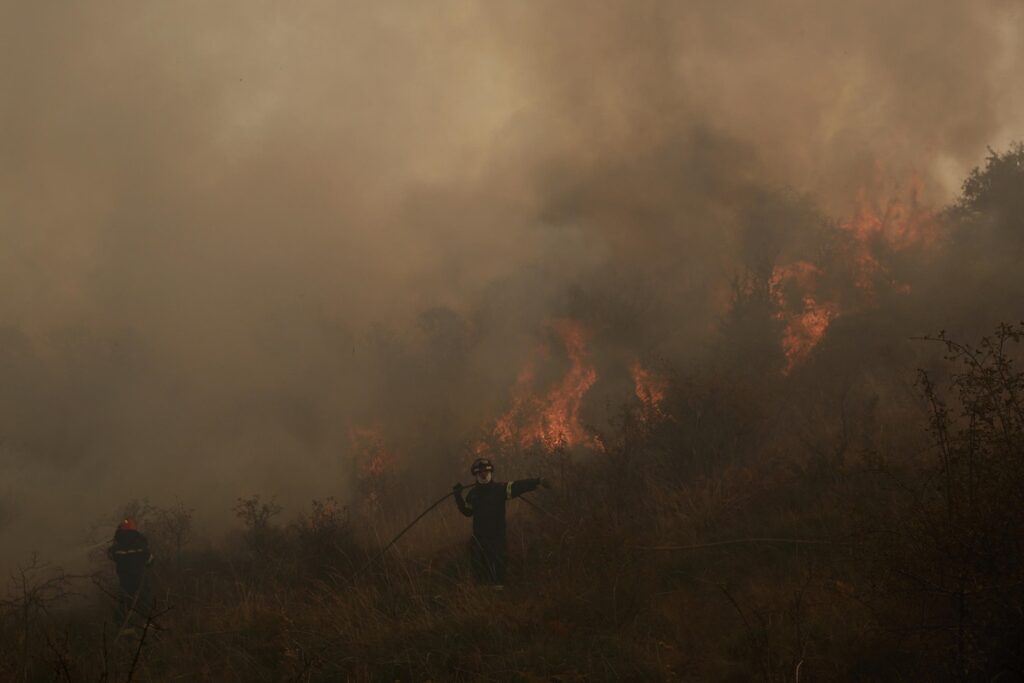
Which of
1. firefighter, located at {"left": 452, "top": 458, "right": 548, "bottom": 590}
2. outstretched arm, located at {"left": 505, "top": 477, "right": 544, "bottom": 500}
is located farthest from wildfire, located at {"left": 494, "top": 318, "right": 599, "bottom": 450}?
outstretched arm, located at {"left": 505, "top": 477, "right": 544, "bottom": 500}

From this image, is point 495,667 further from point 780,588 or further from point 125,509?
point 125,509

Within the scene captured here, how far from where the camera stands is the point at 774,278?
1853 centimetres

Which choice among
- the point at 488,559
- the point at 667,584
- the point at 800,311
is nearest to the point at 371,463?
the point at 488,559

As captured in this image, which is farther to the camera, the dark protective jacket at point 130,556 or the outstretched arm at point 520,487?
the dark protective jacket at point 130,556

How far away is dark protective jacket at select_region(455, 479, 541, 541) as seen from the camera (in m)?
9.09

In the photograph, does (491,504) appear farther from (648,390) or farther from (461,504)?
(648,390)

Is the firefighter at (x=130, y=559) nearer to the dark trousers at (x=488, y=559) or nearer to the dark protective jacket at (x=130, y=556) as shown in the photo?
the dark protective jacket at (x=130, y=556)

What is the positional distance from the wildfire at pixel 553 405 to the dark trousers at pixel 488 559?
4.64 m

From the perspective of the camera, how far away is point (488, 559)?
29.6 feet

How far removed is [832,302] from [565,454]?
8.88 m

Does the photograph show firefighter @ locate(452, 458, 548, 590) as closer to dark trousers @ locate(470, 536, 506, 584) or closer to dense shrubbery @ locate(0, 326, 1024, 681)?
dark trousers @ locate(470, 536, 506, 584)

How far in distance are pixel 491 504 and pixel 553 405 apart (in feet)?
21.5

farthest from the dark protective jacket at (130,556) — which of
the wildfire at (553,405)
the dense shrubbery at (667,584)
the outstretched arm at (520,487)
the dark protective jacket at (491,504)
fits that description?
the wildfire at (553,405)

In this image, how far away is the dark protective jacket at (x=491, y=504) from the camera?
9.09m
